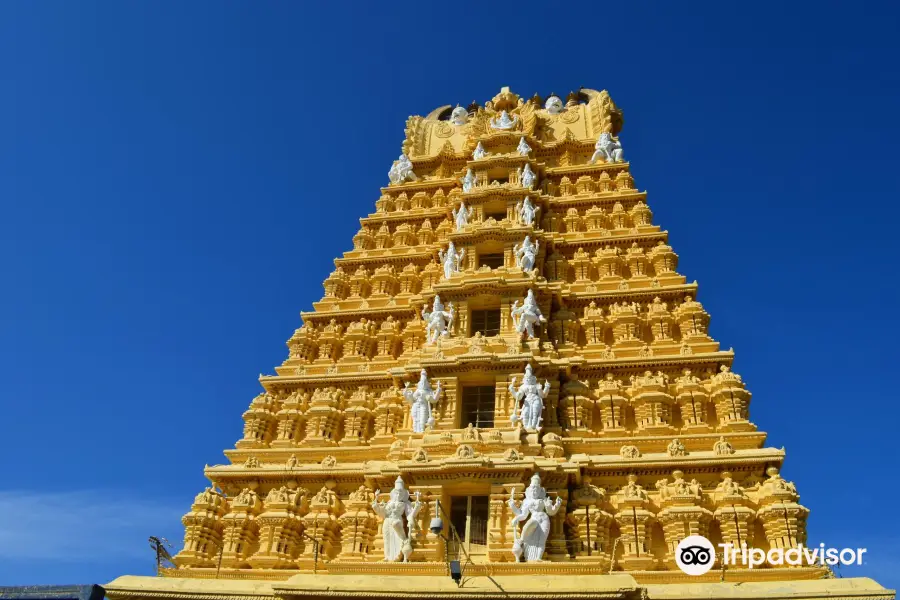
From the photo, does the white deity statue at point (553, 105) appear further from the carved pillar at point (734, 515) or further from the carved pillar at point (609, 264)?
the carved pillar at point (734, 515)

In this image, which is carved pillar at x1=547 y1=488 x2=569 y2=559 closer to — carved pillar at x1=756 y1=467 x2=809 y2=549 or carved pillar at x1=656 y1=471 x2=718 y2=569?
carved pillar at x1=656 y1=471 x2=718 y2=569

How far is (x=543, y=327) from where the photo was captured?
2345 centimetres

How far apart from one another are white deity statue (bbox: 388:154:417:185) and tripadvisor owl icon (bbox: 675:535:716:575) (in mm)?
20706

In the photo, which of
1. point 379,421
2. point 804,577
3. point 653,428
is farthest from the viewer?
point 379,421

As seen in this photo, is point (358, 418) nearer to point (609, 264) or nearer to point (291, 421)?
point (291, 421)

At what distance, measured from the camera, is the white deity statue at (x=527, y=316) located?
74.9ft

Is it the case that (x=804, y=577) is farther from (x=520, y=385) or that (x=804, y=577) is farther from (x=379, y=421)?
(x=379, y=421)

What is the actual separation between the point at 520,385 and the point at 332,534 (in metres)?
6.94

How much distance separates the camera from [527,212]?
27.2 metres

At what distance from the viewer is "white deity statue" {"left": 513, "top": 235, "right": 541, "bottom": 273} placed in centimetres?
2506

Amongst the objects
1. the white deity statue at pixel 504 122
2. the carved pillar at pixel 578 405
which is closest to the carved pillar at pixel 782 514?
the carved pillar at pixel 578 405

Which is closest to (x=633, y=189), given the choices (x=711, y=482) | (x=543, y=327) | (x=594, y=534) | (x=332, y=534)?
(x=543, y=327)

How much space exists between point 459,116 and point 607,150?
9.11 m

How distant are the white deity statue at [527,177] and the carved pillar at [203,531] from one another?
16.9m
